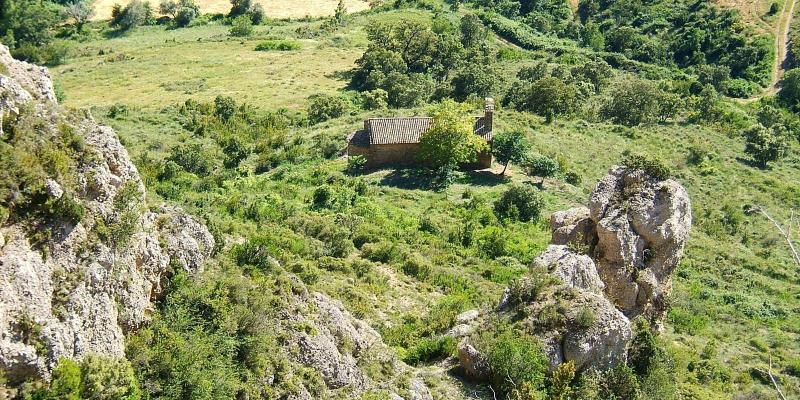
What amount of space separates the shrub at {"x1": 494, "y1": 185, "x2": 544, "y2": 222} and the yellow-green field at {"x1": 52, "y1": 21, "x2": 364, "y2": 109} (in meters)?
29.7

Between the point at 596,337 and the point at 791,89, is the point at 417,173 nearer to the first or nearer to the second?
the point at 596,337

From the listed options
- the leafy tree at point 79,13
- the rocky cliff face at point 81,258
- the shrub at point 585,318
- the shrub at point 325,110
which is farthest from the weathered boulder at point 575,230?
the leafy tree at point 79,13

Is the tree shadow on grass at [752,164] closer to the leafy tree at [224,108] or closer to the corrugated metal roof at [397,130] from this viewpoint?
the corrugated metal roof at [397,130]

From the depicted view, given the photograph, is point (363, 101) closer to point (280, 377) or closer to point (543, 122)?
point (543, 122)

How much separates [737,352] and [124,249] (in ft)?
90.7

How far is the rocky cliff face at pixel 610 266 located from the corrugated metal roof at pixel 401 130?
17428 mm

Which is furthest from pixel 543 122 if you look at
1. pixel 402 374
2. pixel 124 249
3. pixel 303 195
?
pixel 124 249

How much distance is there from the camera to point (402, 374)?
20016 millimetres

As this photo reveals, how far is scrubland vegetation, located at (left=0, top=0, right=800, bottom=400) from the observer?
1820cm

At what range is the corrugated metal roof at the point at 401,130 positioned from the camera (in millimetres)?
46031

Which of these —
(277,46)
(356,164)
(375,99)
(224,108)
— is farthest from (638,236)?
(277,46)

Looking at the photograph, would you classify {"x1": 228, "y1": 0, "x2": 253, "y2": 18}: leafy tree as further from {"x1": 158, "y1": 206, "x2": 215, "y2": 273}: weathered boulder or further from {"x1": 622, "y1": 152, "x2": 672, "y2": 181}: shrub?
{"x1": 158, "y1": 206, "x2": 215, "y2": 273}: weathered boulder

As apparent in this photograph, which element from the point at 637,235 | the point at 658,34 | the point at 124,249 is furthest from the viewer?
the point at 658,34

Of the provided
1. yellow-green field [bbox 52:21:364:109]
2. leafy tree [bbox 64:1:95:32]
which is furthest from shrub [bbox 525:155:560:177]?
leafy tree [bbox 64:1:95:32]
